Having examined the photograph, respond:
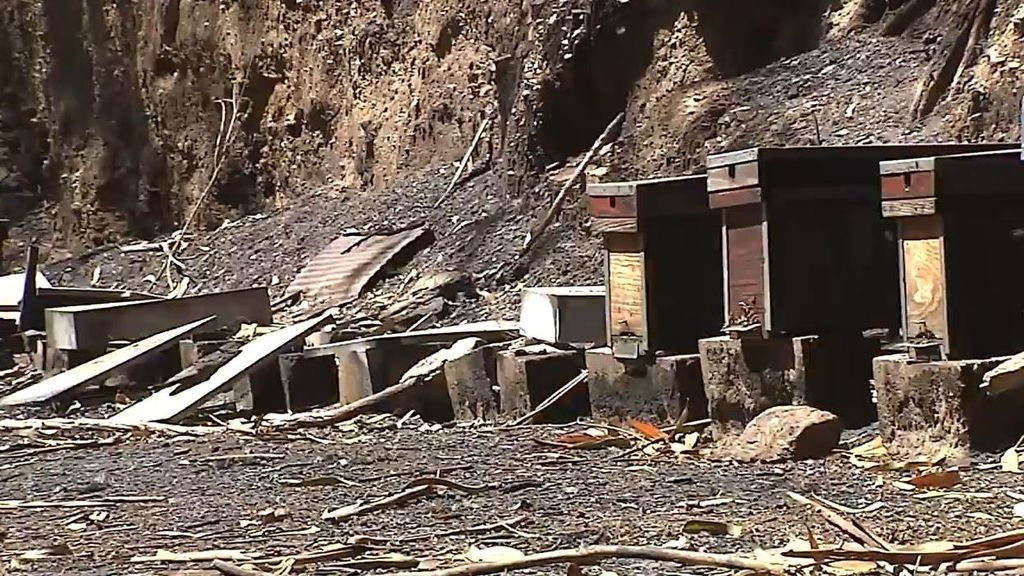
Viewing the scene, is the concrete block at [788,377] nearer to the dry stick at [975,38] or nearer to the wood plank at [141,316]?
the dry stick at [975,38]

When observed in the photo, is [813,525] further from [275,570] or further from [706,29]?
[706,29]

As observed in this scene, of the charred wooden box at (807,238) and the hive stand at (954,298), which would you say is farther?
the charred wooden box at (807,238)

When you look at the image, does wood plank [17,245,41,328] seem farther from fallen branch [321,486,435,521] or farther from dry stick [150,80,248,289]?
fallen branch [321,486,435,521]

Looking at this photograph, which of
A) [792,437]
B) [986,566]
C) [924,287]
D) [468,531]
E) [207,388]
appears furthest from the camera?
[207,388]

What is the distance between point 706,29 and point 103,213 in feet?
38.5

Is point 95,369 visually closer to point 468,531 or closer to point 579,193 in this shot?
point 579,193

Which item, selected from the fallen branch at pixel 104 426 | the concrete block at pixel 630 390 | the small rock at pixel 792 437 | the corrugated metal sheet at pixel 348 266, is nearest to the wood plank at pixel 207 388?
the fallen branch at pixel 104 426

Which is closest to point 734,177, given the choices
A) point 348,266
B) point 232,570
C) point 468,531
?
point 468,531

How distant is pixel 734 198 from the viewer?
7.05m

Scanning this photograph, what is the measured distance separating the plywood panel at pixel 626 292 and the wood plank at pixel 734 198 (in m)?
0.54

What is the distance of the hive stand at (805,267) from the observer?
6.94 m

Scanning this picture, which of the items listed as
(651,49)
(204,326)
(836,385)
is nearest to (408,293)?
(204,326)

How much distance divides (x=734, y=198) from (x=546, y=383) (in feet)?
5.37

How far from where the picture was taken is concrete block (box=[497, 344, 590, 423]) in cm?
819
